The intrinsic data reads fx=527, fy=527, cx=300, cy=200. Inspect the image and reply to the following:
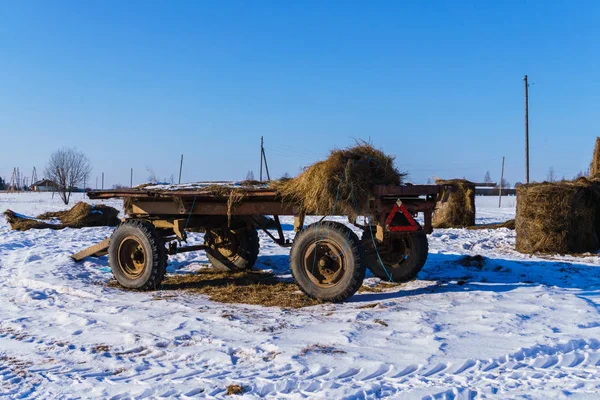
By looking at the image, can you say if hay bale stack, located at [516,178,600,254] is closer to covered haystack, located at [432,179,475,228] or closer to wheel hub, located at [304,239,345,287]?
covered haystack, located at [432,179,475,228]

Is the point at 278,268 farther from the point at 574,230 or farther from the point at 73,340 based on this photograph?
the point at 574,230

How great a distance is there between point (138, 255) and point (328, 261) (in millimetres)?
3154

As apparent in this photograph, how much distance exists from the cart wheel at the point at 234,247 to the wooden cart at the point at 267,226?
0.02 m

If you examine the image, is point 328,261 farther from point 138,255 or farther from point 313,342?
point 138,255

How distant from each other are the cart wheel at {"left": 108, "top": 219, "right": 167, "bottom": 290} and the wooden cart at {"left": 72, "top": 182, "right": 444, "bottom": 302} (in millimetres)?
14

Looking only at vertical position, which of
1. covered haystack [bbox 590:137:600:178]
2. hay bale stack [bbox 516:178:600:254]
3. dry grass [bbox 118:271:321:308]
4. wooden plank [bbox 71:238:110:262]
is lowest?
dry grass [bbox 118:271:321:308]

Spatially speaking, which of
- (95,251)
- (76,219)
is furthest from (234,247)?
(76,219)

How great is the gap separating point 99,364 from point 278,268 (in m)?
5.42

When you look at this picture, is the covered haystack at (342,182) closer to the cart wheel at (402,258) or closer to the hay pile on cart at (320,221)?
the hay pile on cart at (320,221)

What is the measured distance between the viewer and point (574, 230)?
11.2 metres

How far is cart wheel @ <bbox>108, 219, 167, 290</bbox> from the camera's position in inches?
292

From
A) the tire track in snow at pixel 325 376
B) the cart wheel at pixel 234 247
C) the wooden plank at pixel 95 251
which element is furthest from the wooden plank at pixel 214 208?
the tire track in snow at pixel 325 376

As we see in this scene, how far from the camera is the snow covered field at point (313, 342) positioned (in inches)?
146

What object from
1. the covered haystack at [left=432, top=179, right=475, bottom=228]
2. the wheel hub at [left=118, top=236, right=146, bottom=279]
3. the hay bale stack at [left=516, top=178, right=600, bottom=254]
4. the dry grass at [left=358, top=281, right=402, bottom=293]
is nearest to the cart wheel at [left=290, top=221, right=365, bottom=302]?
the dry grass at [left=358, top=281, right=402, bottom=293]
